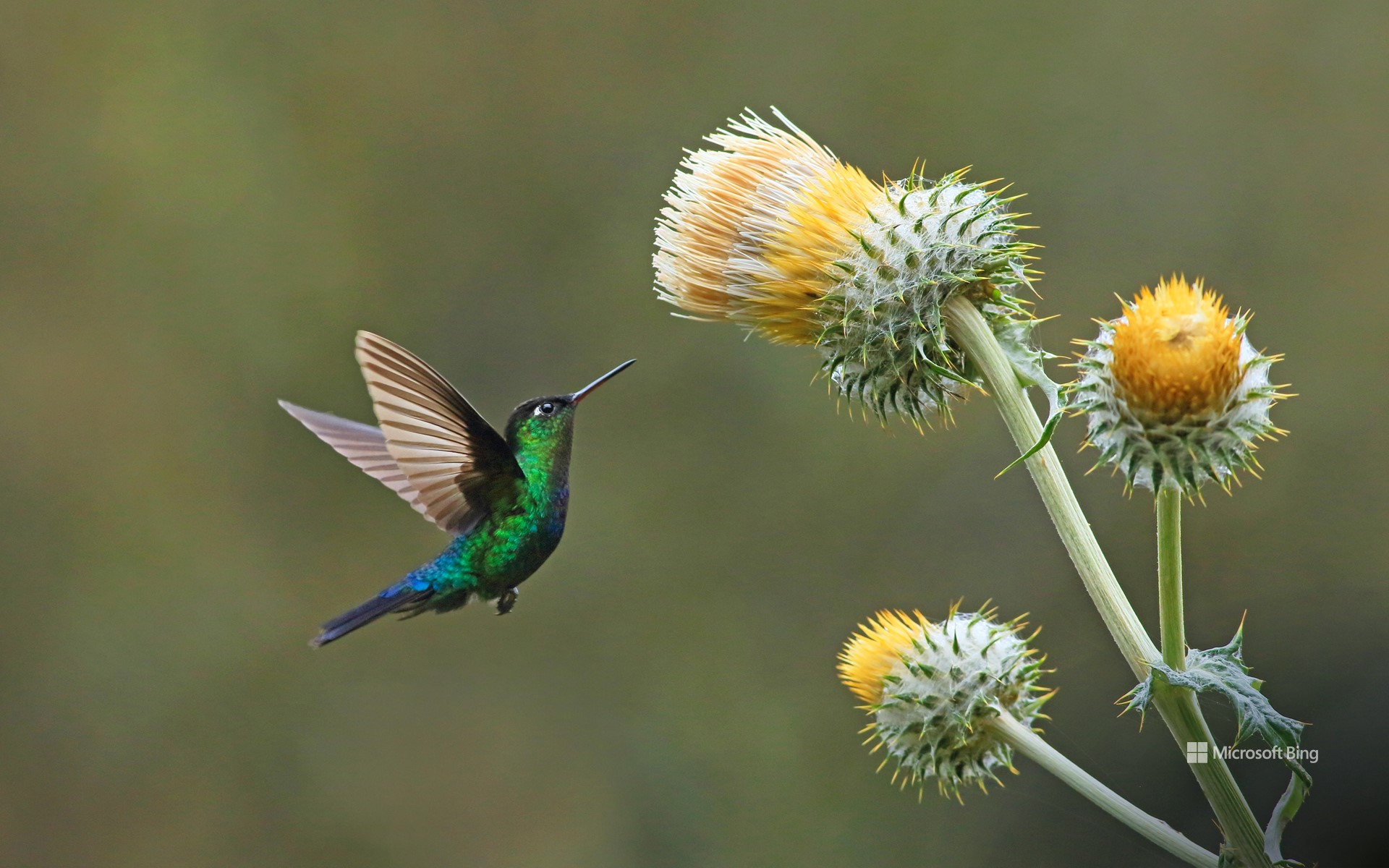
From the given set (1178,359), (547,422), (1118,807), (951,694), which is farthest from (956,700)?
(547,422)

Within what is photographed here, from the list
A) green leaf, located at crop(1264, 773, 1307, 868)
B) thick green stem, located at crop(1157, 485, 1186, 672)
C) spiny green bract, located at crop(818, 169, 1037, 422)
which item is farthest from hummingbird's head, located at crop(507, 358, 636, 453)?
green leaf, located at crop(1264, 773, 1307, 868)

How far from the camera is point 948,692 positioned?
205cm

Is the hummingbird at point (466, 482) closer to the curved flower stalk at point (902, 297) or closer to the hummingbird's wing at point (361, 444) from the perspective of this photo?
the hummingbird's wing at point (361, 444)

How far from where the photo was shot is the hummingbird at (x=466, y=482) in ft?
7.45

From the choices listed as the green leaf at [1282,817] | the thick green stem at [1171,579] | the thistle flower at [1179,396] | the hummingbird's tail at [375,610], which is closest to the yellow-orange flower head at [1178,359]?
the thistle flower at [1179,396]

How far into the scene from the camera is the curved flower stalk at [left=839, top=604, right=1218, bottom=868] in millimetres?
2039

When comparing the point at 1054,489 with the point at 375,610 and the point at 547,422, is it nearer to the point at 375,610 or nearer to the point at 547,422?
the point at 547,422

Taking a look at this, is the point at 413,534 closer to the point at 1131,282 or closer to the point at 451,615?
the point at 451,615

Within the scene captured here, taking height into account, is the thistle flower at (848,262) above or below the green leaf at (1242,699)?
above

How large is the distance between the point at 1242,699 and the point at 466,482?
1.46 m

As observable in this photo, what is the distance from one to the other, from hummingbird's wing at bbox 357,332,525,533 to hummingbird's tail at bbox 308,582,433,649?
15 centimetres

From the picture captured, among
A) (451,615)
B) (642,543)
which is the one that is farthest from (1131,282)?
(451,615)

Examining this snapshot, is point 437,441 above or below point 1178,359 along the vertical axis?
above

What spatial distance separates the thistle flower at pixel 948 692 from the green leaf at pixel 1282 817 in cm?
48
